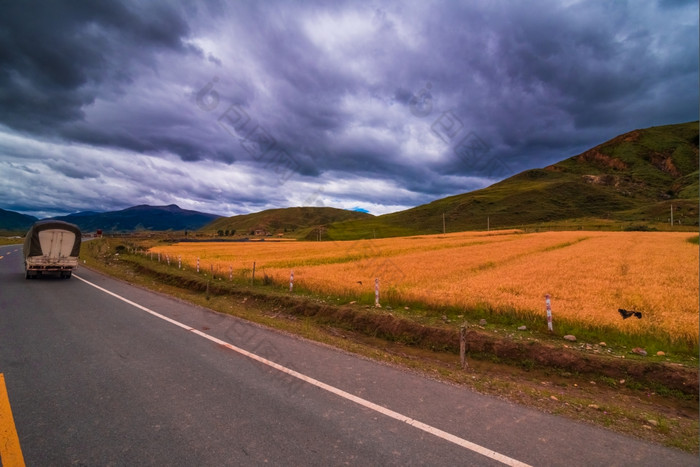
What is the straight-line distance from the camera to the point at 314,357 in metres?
7.29

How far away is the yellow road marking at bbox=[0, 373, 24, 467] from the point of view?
3.65 meters

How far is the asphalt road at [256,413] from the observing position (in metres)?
3.87

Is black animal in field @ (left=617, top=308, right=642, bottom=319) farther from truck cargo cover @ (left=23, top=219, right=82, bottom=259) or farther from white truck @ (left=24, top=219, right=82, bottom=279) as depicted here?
truck cargo cover @ (left=23, top=219, right=82, bottom=259)

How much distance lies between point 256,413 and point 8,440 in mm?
2840

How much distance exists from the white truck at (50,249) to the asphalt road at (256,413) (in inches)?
617

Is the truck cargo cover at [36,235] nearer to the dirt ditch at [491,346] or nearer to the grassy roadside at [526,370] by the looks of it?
the grassy roadside at [526,370]

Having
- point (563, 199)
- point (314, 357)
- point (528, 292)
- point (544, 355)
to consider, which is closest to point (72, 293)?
point (314, 357)

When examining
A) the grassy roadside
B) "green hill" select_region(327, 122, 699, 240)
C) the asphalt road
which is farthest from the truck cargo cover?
"green hill" select_region(327, 122, 699, 240)

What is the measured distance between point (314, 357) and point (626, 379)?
672cm

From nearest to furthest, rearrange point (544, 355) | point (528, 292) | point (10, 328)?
point (544, 355)
point (10, 328)
point (528, 292)

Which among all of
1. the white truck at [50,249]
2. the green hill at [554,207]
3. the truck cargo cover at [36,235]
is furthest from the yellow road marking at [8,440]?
the green hill at [554,207]

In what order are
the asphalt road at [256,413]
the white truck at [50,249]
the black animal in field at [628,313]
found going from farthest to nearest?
the white truck at [50,249], the black animal in field at [628,313], the asphalt road at [256,413]

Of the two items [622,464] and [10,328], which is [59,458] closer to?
[622,464]

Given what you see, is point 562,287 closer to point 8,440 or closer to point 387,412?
point 387,412
